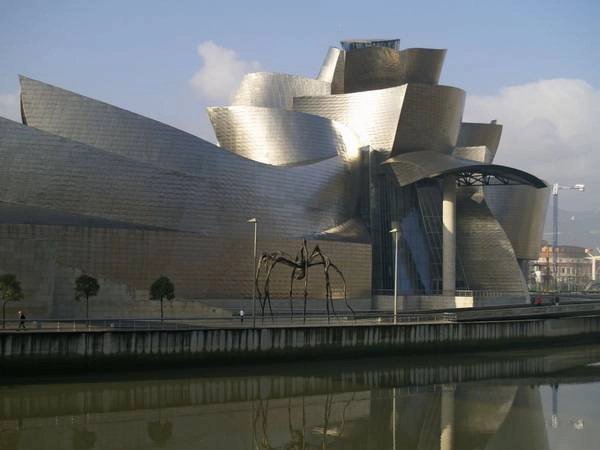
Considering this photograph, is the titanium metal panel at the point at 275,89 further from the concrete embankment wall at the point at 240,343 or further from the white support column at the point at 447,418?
the white support column at the point at 447,418

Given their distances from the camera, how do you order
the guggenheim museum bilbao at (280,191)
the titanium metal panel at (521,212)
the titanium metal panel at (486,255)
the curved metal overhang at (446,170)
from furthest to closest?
the titanium metal panel at (521,212) → the titanium metal panel at (486,255) → the curved metal overhang at (446,170) → the guggenheim museum bilbao at (280,191)

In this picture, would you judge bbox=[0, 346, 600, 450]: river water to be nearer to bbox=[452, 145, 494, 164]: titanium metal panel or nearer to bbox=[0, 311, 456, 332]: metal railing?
bbox=[0, 311, 456, 332]: metal railing

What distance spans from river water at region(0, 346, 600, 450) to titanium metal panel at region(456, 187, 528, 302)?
2173 centimetres

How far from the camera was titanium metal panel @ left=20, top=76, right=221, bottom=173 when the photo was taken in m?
37.8

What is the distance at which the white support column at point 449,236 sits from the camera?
49031 mm

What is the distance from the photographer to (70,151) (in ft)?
120

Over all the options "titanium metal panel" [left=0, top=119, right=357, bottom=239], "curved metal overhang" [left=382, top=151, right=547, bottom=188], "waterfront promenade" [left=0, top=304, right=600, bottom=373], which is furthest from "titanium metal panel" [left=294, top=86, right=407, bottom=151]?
"waterfront promenade" [left=0, top=304, right=600, bottom=373]

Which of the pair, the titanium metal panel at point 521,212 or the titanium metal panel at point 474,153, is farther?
the titanium metal panel at point 521,212

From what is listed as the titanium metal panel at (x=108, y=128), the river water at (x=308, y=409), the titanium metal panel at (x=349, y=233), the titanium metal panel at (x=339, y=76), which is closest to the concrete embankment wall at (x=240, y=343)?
the river water at (x=308, y=409)

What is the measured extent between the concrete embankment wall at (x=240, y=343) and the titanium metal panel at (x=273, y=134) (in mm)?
18917

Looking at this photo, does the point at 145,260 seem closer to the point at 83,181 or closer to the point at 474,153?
the point at 83,181

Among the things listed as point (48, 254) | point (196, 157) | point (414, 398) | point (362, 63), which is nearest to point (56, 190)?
point (48, 254)

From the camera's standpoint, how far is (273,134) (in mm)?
48688

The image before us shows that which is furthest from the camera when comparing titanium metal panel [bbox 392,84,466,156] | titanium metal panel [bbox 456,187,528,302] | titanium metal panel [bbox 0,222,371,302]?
titanium metal panel [bbox 456,187,528,302]
